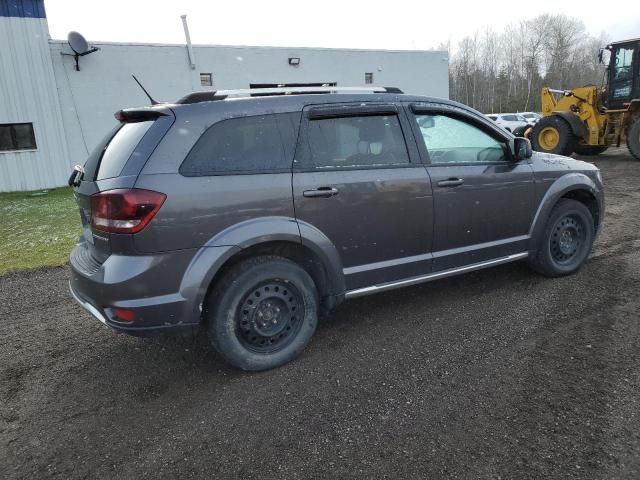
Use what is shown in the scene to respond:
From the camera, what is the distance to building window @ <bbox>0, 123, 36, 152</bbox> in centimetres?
Answer: 1413

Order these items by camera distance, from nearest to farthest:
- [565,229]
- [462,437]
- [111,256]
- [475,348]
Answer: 1. [462,437]
2. [111,256]
3. [475,348]
4. [565,229]

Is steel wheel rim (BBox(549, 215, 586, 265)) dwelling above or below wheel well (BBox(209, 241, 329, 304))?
below

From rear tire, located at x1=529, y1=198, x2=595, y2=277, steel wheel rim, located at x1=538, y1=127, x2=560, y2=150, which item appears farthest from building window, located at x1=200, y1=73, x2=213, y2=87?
rear tire, located at x1=529, y1=198, x2=595, y2=277

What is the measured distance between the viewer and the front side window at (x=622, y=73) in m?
13.2

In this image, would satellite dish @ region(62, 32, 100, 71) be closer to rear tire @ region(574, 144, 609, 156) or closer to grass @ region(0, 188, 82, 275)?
grass @ region(0, 188, 82, 275)

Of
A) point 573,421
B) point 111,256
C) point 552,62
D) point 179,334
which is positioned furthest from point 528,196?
point 552,62

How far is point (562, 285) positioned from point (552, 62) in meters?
72.9

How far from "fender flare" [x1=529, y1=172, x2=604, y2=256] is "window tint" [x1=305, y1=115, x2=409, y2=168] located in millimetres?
1587

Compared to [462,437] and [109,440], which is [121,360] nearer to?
[109,440]

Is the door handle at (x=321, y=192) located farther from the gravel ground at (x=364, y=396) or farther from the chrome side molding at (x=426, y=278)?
the gravel ground at (x=364, y=396)

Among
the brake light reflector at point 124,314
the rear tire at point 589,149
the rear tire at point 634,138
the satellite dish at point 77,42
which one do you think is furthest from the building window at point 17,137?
the rear tire at point 634,138

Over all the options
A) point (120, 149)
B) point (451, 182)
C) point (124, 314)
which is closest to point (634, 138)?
point (451, 182)

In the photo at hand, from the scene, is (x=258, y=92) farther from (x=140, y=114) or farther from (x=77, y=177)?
(x=77, y=177)

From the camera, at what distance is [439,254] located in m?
3.82
